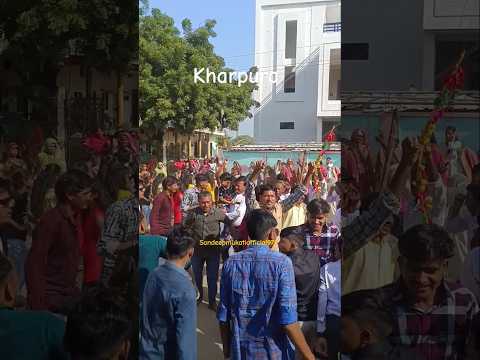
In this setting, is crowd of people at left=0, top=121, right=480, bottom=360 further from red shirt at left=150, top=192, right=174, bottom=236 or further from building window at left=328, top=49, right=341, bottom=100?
building window at left=328, top=49, right=341, bottom=100

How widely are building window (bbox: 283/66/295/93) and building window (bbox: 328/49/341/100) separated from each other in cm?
19

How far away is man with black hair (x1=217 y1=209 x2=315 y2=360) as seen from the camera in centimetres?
290

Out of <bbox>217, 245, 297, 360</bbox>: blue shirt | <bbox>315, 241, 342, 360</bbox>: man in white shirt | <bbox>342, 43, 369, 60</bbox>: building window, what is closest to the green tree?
<bbox>342, 43, 369, 60</bbox>: building window

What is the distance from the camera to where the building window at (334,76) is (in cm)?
300

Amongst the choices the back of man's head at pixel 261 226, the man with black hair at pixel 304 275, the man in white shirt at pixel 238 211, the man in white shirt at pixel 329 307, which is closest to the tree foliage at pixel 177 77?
the man in white shirt at pixel 238 211

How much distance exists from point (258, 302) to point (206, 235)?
46 cm

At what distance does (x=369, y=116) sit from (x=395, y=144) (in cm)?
22

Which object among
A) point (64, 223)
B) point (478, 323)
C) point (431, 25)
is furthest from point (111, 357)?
point (431, 25)

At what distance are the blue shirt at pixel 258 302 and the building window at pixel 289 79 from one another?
85 centimetres

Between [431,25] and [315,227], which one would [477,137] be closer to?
[431,25]

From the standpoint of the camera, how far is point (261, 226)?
298 cm

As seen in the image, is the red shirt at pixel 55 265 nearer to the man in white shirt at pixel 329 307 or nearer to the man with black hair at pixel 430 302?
the man in white shirt at pixel 329 307

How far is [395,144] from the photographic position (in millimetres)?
3154

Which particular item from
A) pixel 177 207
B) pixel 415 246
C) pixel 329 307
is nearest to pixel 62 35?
pixel 177 207
